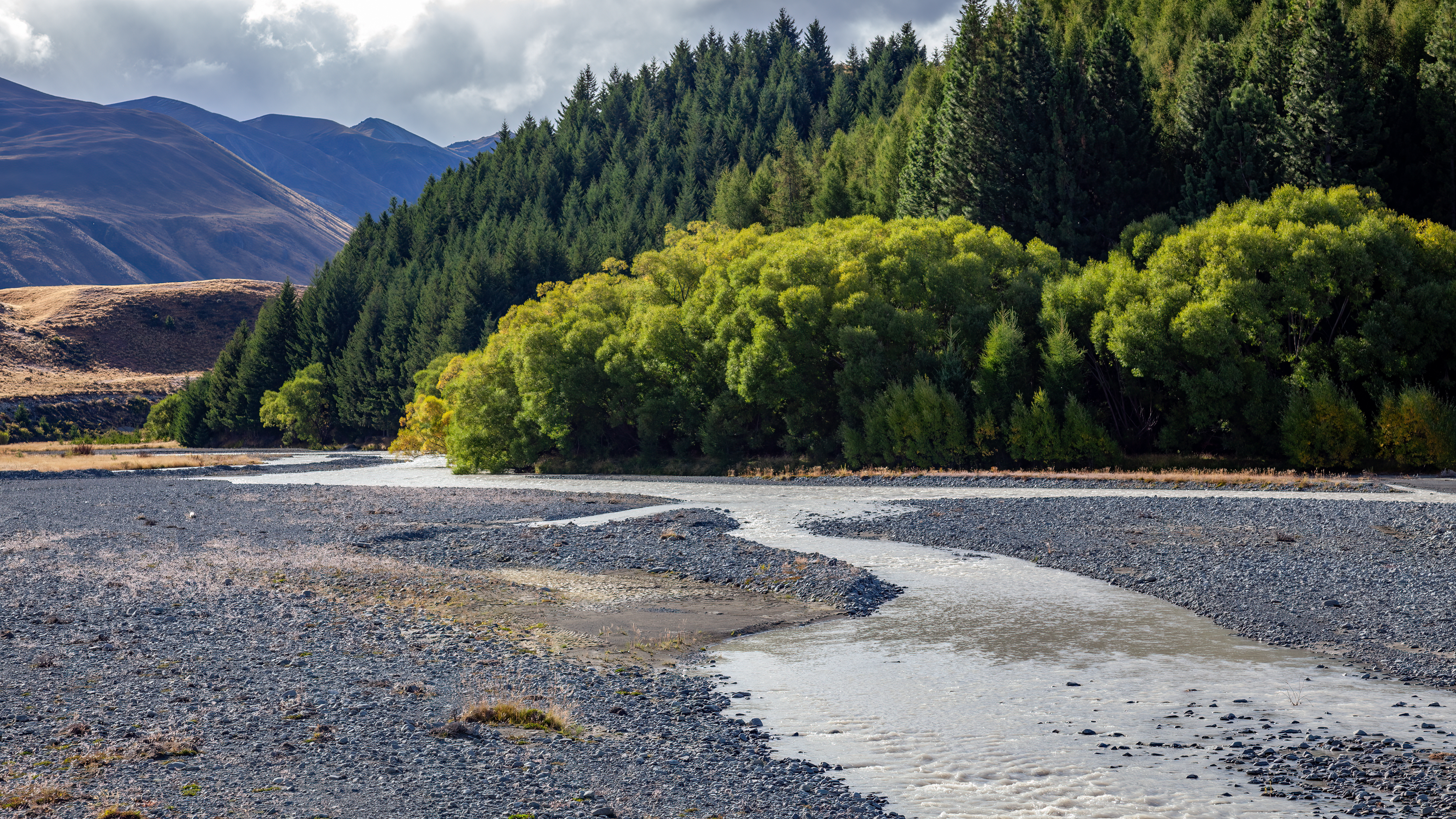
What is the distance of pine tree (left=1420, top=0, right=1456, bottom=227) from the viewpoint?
174 feet

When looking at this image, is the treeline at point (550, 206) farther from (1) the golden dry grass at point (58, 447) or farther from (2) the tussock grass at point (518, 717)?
(2) the tussock grass at point (518, 717)

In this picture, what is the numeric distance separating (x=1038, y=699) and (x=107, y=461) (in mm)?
82402

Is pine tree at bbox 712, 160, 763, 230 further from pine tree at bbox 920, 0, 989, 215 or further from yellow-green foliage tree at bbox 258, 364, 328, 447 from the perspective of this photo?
yellow-green foliage tree at bbox 258, 364, 328, 447

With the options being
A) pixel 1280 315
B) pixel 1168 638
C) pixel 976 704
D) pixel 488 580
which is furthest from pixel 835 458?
pixel 976 704

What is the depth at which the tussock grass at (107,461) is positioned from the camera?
71375 millimetres

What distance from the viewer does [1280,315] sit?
46812mm

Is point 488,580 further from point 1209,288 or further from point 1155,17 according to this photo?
point 1155,17

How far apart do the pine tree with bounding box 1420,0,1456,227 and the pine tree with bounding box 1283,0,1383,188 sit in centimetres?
304

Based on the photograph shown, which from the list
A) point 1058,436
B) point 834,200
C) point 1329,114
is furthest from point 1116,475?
point 834,200

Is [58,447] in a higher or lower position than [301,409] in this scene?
lower

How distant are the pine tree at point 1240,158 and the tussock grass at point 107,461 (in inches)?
2876

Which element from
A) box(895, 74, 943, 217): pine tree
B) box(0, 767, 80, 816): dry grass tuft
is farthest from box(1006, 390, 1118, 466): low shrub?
box(0, 767, 80, 816): dry grass tuft

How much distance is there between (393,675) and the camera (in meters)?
15.5

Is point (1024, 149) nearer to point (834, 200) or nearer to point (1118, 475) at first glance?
point (834, 200)
